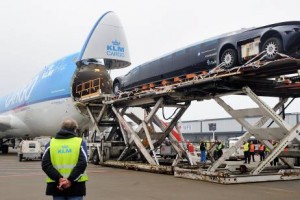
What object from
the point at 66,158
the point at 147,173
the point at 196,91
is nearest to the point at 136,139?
the point at 147,173

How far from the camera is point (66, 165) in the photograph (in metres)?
4.61

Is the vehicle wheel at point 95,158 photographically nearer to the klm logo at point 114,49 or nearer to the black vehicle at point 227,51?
the black vehicle at point 227,51

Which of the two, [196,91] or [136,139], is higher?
[196,91]

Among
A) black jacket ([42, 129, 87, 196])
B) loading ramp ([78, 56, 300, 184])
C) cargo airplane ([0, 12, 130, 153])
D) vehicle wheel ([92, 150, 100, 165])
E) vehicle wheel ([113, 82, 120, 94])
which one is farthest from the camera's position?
cargo airplane ([0, 12, 130, 153])

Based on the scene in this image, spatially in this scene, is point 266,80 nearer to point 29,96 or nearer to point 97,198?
point 97,198

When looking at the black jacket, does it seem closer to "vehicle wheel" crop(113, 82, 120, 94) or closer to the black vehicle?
the black vehicle

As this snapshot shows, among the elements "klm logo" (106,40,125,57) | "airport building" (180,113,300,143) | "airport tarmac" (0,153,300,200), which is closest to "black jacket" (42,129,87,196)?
"airport tarmac" (0,153,300,200)

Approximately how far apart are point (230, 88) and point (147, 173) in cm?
424

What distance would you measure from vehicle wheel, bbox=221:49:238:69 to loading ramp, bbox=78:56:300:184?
24 cm

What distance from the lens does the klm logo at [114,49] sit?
19.0 m

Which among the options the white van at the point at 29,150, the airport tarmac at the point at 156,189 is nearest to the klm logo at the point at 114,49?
the white van at the point at 29,150

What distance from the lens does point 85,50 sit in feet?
61.6

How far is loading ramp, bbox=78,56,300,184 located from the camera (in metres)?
10.7

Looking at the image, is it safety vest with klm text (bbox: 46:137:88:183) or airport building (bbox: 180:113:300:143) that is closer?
safety vest with klm text (bbox: 46:137:88:183)
